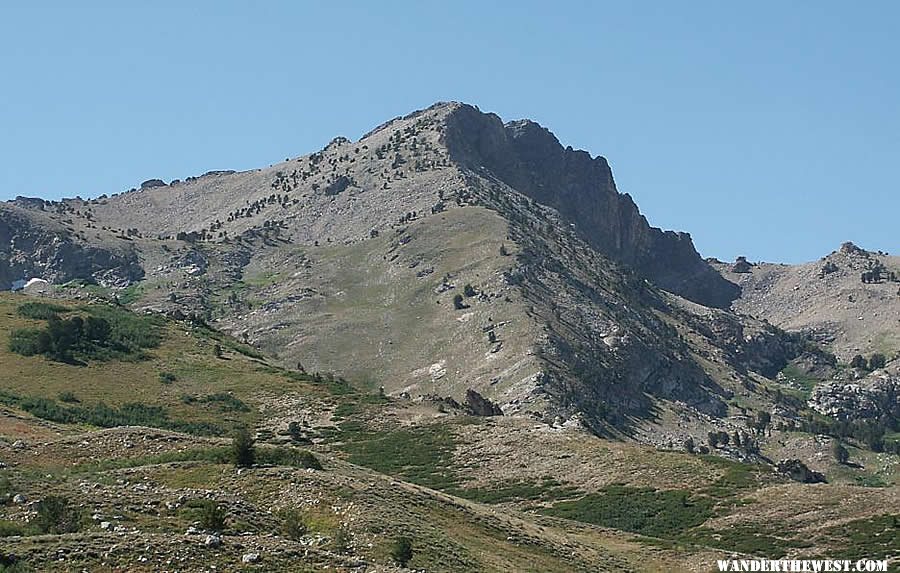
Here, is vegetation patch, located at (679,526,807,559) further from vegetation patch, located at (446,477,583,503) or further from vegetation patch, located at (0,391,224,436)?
vegetation patch, located at (0,391,224,436)

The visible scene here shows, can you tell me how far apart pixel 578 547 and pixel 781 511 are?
3010cm

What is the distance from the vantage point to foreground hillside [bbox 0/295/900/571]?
37.6m

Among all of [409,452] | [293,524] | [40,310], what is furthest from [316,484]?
[40,310]

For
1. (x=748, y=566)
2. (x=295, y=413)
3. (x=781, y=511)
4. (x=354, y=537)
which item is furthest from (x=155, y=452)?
(x=295, y=413)

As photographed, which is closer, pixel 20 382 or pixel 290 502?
pixel 290 502

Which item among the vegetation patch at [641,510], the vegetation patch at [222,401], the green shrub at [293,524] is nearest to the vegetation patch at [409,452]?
the vegetation patch at [222,401]

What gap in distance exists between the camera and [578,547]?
57.3 metres

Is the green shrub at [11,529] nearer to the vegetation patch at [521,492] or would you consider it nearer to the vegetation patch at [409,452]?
the vegetation patch at [521,492]

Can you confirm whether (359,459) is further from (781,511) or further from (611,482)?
(781,511)

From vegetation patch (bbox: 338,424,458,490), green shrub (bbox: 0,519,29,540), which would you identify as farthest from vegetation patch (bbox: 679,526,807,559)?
green shrub (bbox: 0,519,29,540)

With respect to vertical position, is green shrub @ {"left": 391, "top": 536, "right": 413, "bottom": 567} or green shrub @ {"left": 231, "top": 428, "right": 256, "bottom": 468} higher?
green shrub @ {"left": 231, "top": 428, "right": 256, "bottom": 468}

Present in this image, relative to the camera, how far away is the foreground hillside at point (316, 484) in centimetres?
3762

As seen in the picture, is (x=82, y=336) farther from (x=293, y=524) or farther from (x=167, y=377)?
(x=293, y=524)

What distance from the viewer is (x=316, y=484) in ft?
155
